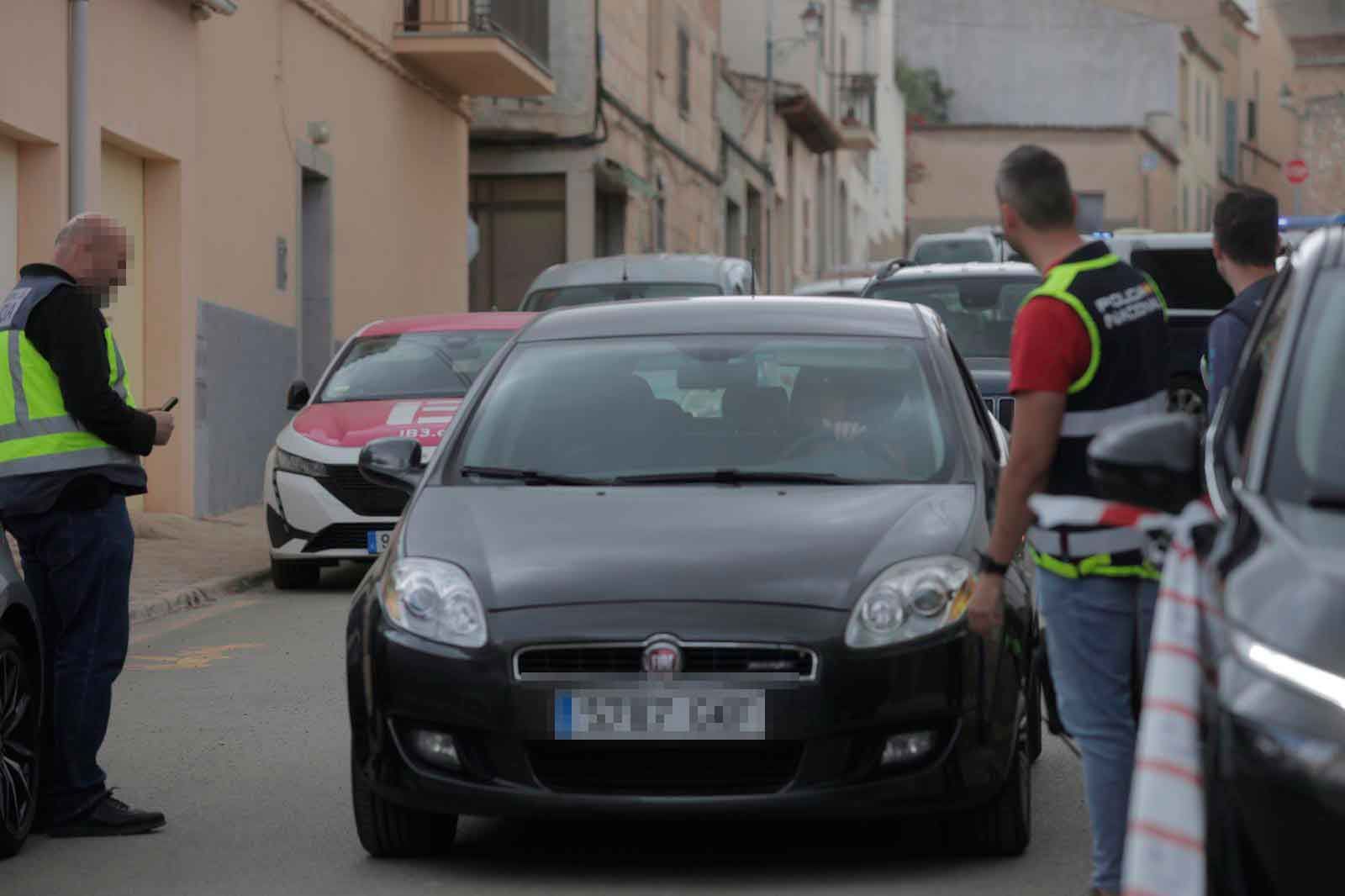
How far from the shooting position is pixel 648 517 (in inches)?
262

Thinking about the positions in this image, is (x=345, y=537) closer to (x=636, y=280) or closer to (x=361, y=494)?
(x=361, y=494)

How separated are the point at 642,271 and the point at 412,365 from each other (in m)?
5.50

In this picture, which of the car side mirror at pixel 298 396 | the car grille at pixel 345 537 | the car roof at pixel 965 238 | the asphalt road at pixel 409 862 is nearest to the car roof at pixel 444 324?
the car side mirror at pixel 298 396

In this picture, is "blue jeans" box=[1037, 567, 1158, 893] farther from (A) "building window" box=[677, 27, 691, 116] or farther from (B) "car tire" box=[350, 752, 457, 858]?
(A) "building window" box=[677, 27, 691, 116]

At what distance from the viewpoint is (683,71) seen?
42.8 m

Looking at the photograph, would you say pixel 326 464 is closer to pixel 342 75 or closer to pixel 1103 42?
pixel 342 75

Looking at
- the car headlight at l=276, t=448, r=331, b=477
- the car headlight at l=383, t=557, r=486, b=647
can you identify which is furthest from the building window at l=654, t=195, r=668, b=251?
the car headlight at l=383, t=557, r=486, b=647

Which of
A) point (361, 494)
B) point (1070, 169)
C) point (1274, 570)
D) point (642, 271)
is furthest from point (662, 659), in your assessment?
point (1070, 169)

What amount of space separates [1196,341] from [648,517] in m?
13.5

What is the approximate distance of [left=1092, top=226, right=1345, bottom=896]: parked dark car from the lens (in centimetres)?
354

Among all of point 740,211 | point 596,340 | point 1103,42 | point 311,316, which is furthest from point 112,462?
point 1103,42

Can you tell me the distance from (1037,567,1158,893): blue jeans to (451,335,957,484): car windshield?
71.9 inches

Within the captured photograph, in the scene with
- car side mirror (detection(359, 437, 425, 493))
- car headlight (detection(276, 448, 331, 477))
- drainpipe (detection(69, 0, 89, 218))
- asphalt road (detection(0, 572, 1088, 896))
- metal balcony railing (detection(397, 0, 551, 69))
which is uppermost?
metal balcony railing (detection(397, 0, 551, 69))

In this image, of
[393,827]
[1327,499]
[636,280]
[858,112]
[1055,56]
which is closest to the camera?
[1327,499]
